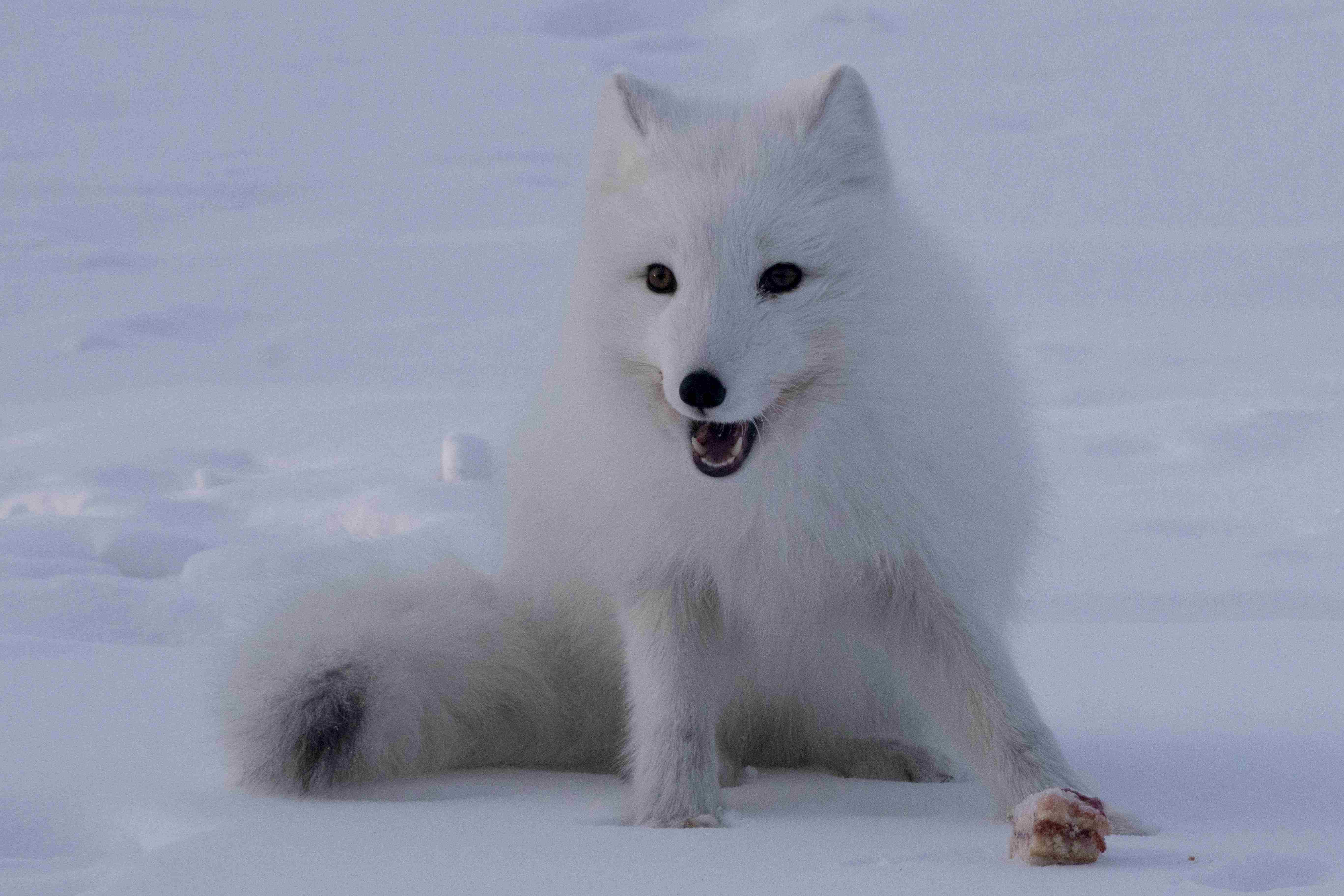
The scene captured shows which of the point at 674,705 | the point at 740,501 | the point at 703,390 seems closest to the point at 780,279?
the point at 703,390

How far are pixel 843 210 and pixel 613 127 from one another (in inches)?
15.0

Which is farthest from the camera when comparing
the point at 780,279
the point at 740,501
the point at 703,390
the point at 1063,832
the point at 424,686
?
the point at 424,686

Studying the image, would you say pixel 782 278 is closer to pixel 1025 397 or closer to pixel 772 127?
pixel 772 127

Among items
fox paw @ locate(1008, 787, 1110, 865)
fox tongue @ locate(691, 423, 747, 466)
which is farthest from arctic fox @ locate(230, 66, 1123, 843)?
fox paw @ locate(1008, 787, 1110, 865)

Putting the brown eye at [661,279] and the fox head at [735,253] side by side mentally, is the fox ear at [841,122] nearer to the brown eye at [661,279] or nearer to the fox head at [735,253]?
the fox head at [735,253]

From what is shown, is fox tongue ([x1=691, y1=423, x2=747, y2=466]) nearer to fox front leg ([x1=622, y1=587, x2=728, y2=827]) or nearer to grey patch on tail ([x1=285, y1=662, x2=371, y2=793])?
fox front leg ([x1=622, y1=587, x2=728, y2=827])

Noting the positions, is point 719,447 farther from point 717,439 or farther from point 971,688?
point 971,688

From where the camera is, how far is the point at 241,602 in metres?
2.55

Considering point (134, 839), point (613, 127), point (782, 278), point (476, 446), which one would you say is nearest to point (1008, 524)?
point (782, 278)

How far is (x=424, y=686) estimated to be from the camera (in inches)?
93.1

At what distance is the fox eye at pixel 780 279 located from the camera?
204cm

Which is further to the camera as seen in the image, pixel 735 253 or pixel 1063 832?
pixel 735 253

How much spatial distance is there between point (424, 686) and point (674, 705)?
0.41 metres

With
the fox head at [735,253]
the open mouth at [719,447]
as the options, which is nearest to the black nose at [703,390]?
the fox head at [735,253]
